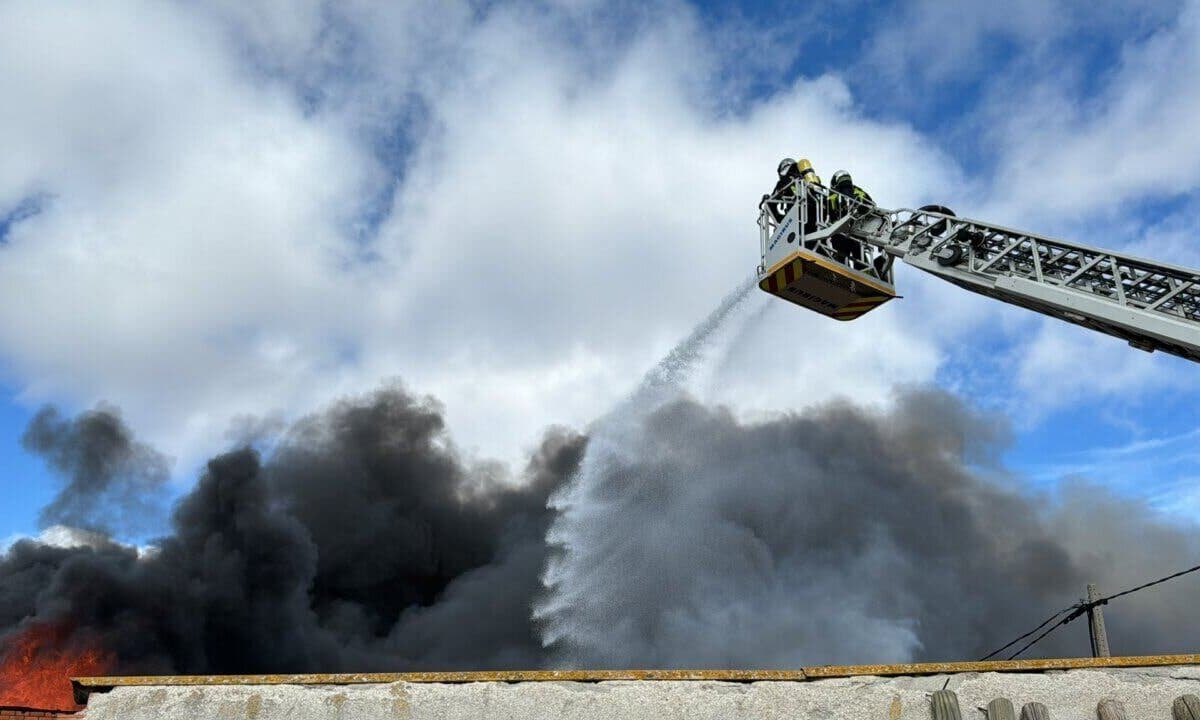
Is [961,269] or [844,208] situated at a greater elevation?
[844,208]

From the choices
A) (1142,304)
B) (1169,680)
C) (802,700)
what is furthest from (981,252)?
(802,700)

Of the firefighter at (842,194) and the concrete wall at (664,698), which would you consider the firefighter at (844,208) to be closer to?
the firefighter at (842,194)

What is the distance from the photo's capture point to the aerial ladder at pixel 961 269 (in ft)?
30.7

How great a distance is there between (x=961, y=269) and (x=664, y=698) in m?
7.47

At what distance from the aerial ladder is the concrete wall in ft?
14.2

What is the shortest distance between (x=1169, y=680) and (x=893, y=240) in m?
7.29

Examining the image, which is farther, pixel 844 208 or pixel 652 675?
pixel 844 208

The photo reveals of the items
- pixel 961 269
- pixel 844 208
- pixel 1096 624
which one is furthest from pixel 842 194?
pixel 1096 624

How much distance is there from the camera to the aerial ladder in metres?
9.35

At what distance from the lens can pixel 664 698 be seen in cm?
654

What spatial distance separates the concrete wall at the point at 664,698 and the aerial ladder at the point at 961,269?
432 centimetres

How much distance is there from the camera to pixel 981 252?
37.5 feet

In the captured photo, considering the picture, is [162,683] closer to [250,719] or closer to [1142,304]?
[250,719]

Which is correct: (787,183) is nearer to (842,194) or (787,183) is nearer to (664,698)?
(842,194)
